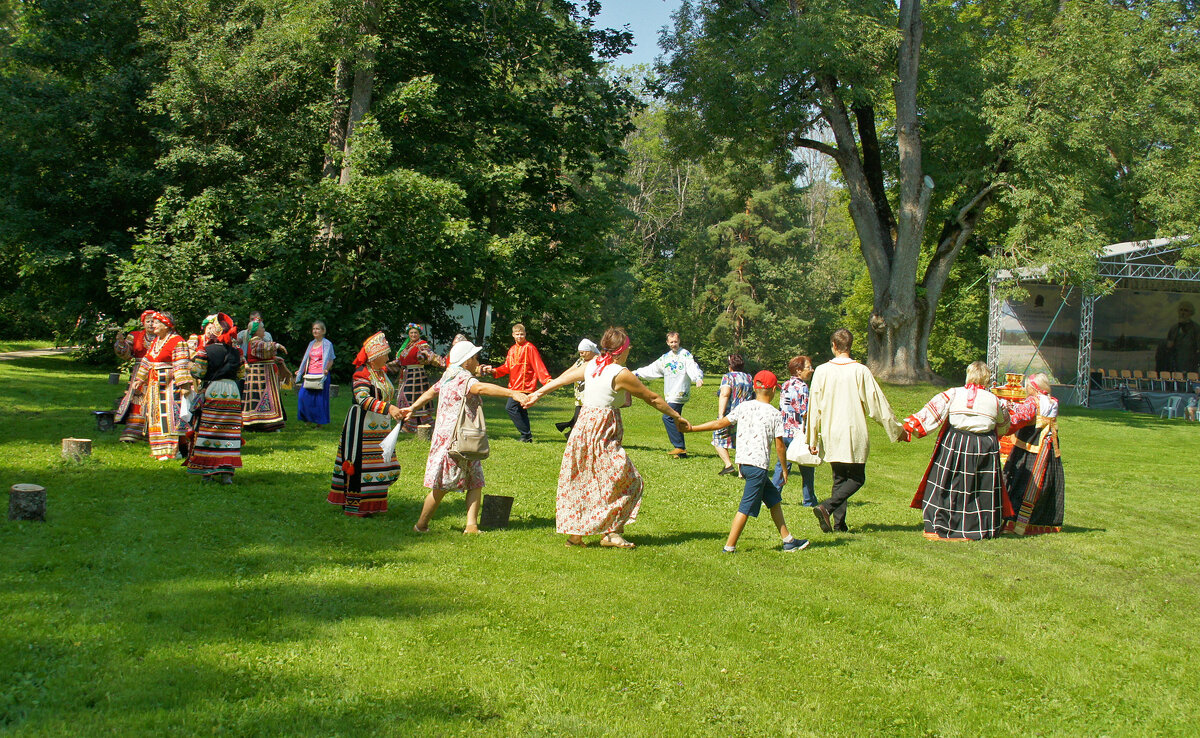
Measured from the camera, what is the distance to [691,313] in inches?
2149

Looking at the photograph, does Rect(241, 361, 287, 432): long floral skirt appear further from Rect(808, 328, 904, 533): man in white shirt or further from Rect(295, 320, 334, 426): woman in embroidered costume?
Rect(808, 328, 904, 533): man in white shirt

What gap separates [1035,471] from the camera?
360 inches

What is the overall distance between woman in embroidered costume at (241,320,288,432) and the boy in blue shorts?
854 centimetres

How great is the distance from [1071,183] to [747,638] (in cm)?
2383

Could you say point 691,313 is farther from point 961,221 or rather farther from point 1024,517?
point 1024,517

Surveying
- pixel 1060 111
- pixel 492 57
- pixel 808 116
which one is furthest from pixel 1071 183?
pixel 492 57

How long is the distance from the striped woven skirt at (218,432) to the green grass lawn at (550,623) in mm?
311

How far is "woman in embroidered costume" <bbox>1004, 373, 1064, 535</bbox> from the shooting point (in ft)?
29.6

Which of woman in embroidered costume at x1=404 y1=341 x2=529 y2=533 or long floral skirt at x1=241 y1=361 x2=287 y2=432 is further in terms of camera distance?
long floral skirt at x1=241 y1=361 x2=287 y2=432

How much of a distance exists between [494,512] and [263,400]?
291 inches

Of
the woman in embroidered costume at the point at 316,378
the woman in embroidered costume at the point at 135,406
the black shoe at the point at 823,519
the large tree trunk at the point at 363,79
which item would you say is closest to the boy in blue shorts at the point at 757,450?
the black shoe at the point at 823,519

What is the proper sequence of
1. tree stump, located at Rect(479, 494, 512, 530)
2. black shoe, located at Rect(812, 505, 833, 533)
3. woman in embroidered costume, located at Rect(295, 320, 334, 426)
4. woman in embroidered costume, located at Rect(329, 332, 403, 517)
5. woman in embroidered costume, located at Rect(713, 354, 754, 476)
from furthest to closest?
1. woman in embroidered costume, located at Rect(295, 320, 334, 426)
2. woman in embroidered costume, located at Rect(713, 354, 754, 476)
3. black shoe, located at Rect(812, 505, 833, 533)
4. woman in embroidered costume, located at Rect(329, 332, 403, 517)
5. tree stump, located at Rect(479, 494, 512, 530)

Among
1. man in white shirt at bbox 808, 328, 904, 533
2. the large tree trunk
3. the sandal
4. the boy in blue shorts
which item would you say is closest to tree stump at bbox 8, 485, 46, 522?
the sandal

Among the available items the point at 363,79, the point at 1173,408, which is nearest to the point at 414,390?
the point at 363,79
